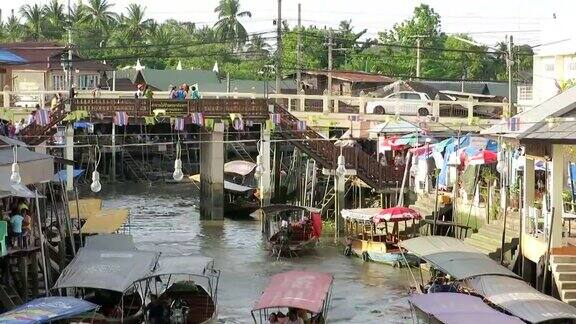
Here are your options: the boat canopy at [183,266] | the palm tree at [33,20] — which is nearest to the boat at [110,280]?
the boat canopy at [183,266]

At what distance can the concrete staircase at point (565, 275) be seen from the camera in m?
28.6

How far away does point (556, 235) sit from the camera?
98.5 ft

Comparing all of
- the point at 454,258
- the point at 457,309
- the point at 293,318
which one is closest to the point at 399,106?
the point at 454,258

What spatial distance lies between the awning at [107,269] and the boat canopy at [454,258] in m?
7.23

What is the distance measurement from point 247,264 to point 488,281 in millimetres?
13839

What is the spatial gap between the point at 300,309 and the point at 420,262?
12.9 metres

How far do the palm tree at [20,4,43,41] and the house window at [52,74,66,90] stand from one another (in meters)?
28.1

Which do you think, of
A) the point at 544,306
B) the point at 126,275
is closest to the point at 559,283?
the point at 544,306

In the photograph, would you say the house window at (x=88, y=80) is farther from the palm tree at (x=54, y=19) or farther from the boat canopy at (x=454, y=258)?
the boat canopy at (x=454, y=258)

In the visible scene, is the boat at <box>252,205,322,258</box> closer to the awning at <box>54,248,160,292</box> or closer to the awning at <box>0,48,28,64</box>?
the awning at <box>0,48,28,64</box>

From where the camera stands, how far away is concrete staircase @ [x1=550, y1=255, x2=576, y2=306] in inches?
1127

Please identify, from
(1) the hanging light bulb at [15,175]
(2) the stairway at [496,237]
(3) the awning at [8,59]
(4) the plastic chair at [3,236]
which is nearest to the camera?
(4) the plastic chair at [3,236]

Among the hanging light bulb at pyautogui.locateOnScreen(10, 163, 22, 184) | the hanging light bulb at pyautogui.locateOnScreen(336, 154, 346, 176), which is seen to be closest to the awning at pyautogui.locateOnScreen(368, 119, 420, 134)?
the hanging light bulb at pyautogui.locateOnScreen(336, 154, 346, 176)

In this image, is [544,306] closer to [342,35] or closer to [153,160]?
[153,160]
